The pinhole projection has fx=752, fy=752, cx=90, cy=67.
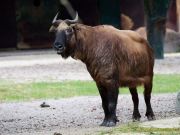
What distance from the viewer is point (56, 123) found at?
1174 centimetres

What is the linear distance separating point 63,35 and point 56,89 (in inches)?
252

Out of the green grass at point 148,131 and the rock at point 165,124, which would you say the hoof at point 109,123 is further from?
the green grass at point 148,131

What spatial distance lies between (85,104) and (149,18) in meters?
9.72

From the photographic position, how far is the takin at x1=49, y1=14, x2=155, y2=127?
10703 millimetres

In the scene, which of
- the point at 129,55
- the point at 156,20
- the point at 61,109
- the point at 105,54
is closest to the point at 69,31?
the point at 105,54

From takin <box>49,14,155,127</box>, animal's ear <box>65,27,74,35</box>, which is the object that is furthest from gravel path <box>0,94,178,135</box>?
animal's ear <box>65,27,74,35</box>

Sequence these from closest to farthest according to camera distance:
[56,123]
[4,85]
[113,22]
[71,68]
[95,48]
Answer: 1. [95,48]
2. [56,123]
3. [4,85]
4. [71,68]
5. [113,22]

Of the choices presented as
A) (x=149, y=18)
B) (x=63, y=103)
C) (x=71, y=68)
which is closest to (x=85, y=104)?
(x=63, y=103)

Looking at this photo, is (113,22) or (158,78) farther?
(113,22)

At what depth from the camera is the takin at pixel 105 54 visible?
421 inches

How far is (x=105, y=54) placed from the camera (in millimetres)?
10773

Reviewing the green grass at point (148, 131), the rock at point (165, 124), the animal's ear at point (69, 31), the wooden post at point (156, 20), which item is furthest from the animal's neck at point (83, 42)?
the wooden post at point (156, 20)

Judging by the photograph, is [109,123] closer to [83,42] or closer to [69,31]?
[83,42]

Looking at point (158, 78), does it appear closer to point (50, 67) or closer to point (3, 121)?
point (50, 67)
